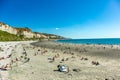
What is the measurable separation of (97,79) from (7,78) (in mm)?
5147

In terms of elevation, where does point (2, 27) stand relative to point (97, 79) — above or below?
above

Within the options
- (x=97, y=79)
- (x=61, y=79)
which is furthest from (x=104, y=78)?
(x=61, y=79)

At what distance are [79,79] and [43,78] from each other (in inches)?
82.6

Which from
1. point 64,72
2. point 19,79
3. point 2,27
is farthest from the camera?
point 2,27

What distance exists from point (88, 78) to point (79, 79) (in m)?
0.59

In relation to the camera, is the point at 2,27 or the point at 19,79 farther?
the point at 2,27

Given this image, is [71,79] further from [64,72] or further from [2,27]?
[2,27]

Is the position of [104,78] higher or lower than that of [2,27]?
lower

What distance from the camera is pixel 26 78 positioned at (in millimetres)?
9953

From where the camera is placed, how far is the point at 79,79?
987cm

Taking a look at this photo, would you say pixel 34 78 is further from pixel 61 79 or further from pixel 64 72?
pixel 64 72

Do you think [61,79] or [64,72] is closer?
[61,79]

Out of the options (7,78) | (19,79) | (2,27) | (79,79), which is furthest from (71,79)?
(2,27)

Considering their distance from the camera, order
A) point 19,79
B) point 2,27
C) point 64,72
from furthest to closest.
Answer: point 2,27 < point 64,72 < point 19,79
